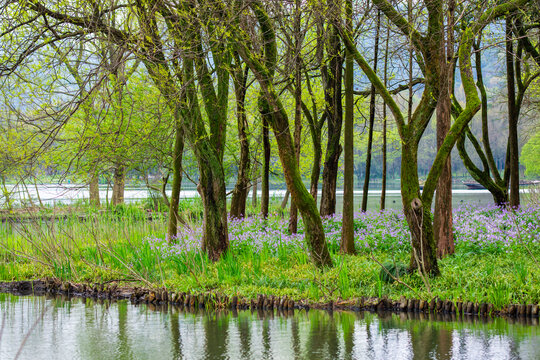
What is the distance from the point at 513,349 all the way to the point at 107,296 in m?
6.85

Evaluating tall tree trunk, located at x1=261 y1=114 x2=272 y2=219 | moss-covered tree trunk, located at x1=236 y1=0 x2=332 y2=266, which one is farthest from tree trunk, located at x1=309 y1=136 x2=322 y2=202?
moss-covered tree trunk, located at x1=236 y1=0 x2=332 y2=266

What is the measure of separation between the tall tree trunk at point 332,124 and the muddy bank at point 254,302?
6.02 m

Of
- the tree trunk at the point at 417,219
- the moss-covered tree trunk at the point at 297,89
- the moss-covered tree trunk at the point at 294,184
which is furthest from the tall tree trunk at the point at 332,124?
the tree trunk at the point at 417,219

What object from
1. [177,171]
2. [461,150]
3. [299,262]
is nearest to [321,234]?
[299,262]

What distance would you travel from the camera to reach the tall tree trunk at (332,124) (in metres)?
13.8

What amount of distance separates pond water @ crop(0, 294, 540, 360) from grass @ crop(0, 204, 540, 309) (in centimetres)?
69

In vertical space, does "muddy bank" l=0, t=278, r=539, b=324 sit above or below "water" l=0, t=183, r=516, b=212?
below

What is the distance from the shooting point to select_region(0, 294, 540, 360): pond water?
22.1ft

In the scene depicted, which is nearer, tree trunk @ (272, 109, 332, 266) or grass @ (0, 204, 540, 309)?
grass @ (0, 204, 540, 309)

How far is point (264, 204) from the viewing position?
1697 centimetres

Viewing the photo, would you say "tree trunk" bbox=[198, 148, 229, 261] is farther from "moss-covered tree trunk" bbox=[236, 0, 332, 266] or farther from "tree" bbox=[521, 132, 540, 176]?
"tree" bbox=[521, 132, 540, 176]

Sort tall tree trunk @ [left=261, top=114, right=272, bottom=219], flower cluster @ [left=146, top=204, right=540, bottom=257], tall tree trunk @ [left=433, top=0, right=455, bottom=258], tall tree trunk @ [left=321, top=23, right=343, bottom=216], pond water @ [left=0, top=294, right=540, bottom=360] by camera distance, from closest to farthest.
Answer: pond water @ [left=0, top=294, right=540, bottom=360], tall tree trunk @ [left=433, top=0, right=455, bottom=258], flower cluster @ [left=146, top=204, right=540, bottom=257], tall tree trunk @ [left=321, top=23, right=343, bottom=216], tall tree trunk @ [left=261, top=114, right=272, bottom=219]

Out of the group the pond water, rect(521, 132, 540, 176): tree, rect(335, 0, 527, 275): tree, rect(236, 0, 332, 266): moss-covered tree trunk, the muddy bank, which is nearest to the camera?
the pond water

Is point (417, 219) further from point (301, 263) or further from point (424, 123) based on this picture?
point (301, 263)
